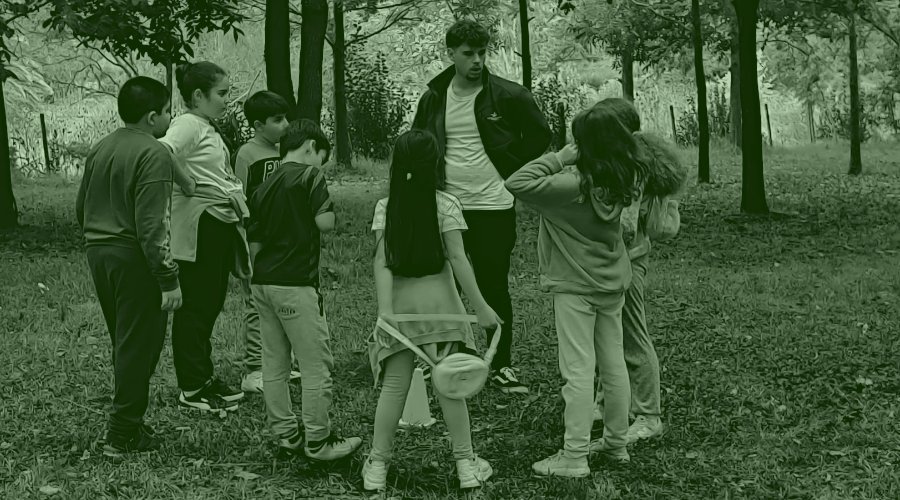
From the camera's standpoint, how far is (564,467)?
5.88 metres

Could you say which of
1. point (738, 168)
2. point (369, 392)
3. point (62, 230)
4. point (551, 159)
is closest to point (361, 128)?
point (738, 168)

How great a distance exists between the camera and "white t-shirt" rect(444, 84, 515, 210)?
7.32 metres

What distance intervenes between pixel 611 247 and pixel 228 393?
279 cm

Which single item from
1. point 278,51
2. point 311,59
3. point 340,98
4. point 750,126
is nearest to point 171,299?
point 278,51

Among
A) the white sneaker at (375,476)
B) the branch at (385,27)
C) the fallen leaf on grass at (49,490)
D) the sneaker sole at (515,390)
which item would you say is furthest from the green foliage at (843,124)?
the fallen leaf on grass at (49,490)

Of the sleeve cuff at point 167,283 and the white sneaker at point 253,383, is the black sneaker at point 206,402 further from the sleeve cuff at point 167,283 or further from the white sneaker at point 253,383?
the sleeve cuff at point 167,283

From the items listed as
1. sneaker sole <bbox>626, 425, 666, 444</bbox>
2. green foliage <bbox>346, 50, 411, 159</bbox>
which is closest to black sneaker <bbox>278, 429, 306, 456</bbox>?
sneaker sole <bbox>626, 425, 666, 444</bbox>

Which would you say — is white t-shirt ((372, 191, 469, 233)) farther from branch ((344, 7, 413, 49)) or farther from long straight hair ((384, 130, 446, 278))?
branch ((344, 7, 413, 49))

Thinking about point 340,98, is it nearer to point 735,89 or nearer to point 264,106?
point 735,89

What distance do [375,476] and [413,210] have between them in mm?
1214

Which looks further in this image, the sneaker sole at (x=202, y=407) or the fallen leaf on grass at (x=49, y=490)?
the sneaker sole at (x=202, y=407)

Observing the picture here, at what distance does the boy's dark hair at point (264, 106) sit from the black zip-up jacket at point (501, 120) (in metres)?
0.79

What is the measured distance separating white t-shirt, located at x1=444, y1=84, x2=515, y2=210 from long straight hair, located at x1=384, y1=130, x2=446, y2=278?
1.75m

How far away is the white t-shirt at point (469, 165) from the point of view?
24.0 ft
